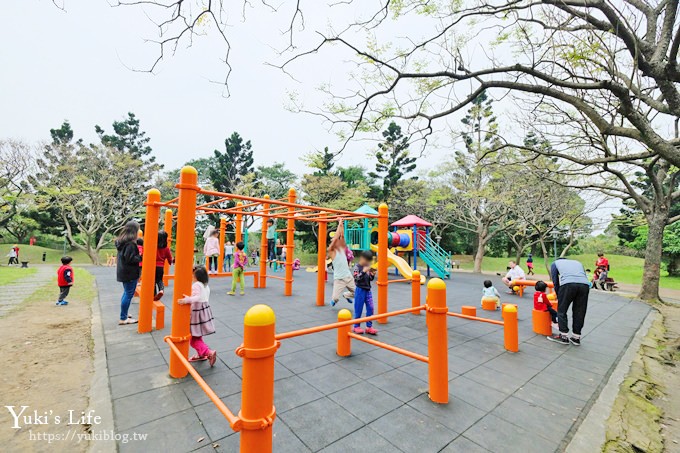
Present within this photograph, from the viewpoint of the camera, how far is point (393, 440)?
2262 mm

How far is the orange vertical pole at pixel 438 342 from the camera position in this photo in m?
2.82

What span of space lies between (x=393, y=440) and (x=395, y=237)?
1245 cm

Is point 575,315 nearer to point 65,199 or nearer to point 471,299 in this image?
point 471,299

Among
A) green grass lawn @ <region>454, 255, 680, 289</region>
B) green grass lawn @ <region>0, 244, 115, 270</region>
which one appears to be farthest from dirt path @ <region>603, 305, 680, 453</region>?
green grass lawn @ <region>0, 244, 115, 270</region>

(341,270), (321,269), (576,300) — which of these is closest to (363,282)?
(341,270)

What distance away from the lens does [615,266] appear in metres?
25.7

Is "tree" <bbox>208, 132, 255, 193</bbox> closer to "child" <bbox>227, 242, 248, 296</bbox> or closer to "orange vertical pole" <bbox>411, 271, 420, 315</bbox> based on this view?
"child" <bbox>227, 242, 248, 296</bbox>

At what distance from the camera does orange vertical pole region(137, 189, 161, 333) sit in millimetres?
4539

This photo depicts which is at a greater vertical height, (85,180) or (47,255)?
(85,180)

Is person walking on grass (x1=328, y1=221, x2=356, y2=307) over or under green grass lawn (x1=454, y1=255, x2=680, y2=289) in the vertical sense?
over

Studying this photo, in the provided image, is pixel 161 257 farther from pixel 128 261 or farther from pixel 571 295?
pixel 571 295

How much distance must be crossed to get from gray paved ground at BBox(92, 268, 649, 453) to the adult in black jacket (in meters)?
0.45

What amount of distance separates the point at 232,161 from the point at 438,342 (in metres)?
31.5

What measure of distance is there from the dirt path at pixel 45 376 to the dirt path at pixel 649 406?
4.29 metres
